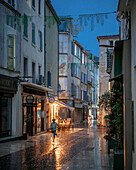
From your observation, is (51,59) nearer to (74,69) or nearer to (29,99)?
(29,99)

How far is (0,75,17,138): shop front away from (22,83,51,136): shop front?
115cm

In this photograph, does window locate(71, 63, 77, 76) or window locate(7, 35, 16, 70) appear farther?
window locate(71, 63, 77, 76)

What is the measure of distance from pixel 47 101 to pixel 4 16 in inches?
489

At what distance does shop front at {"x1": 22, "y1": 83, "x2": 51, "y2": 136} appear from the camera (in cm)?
2258

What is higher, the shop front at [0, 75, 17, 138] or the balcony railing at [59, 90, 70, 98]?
the balcony railing at [59, 90, 70, 98]

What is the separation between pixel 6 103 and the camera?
20.5 m

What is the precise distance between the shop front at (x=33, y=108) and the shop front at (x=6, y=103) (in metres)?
1.15

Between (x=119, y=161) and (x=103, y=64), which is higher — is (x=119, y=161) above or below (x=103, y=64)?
below

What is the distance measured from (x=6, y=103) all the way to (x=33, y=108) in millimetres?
5608

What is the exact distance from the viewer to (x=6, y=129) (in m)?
20.4

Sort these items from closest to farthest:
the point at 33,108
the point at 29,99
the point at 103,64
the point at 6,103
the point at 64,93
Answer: the point at 6,103, the point at 29,99, the point at 33,108, the point at 103,64, the point at 64,93

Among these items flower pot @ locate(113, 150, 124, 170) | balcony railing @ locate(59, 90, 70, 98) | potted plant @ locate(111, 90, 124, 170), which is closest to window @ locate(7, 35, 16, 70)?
potted plant @ locate(111, 90, 124, 170)

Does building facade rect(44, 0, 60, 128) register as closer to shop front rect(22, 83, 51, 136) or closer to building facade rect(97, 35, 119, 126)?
shop front rect(22, 83, 51, 136)

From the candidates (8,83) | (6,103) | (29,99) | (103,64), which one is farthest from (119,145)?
(103,64)
